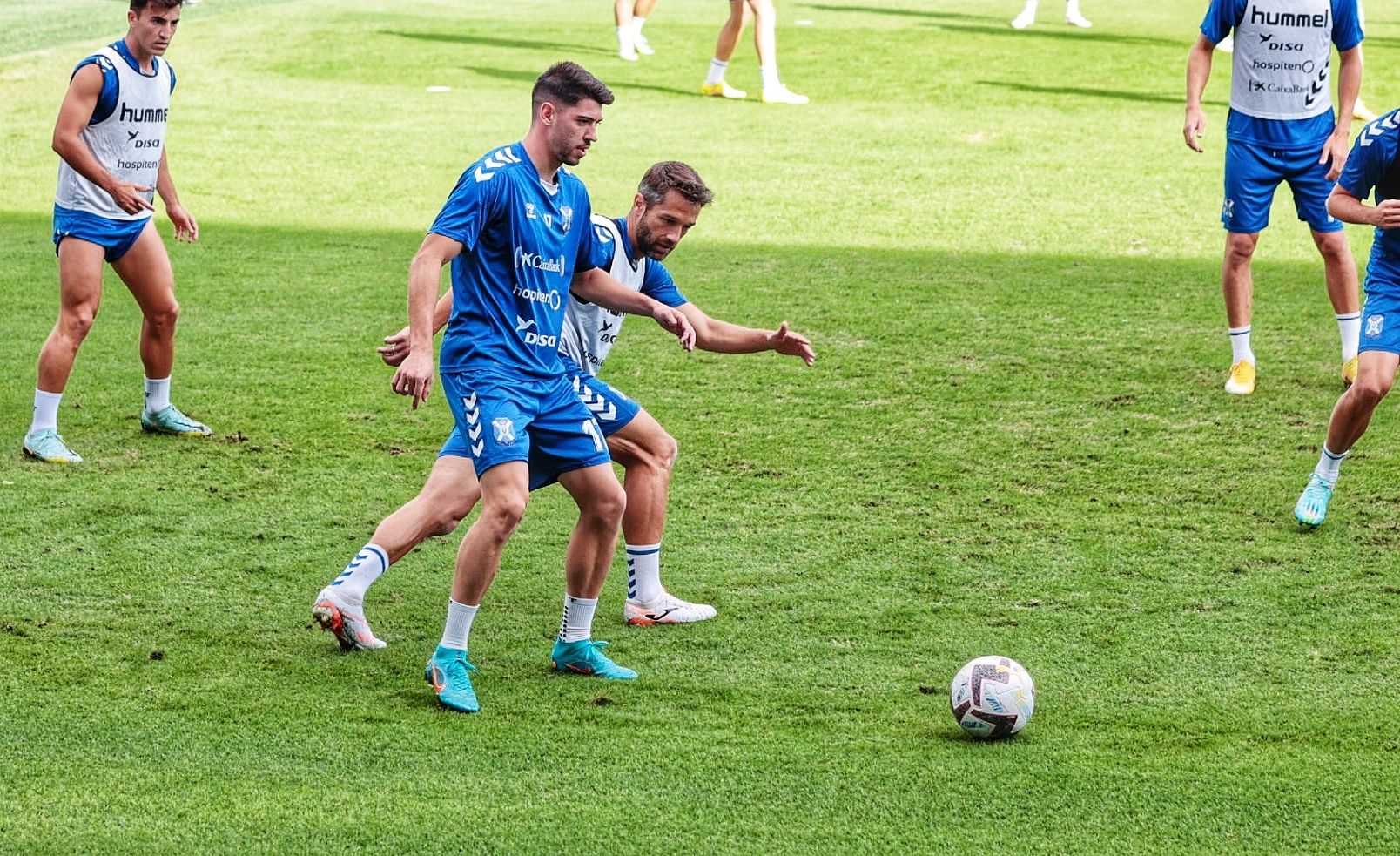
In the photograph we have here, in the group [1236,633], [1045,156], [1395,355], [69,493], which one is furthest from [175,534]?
[1045,156]

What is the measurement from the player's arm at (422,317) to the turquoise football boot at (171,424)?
3.49m

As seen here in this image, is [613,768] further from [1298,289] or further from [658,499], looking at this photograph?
[1298,289]

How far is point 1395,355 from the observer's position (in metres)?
6.50

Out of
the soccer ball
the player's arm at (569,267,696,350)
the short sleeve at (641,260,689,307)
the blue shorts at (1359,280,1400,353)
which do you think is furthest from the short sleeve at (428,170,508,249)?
the blue shorts at (1359,280,1400,353)

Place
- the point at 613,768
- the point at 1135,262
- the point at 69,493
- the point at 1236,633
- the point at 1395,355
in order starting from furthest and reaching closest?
1. the point at 1135,262
2. the point at 69,493
3. the point at 1395,355
4. the point at 1236,633
5. the point at 613,768

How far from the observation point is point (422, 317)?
4.79m

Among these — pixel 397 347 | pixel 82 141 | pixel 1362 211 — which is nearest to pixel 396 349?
pixel 397 347

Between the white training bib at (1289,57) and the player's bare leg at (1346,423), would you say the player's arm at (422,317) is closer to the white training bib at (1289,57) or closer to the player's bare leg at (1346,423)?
the player's bare leg at (1346,423)

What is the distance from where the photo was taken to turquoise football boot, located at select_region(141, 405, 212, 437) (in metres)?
7.95

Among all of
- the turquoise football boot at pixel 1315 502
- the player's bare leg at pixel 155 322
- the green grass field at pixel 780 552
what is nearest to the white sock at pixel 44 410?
the green grass field at pixel 780 552

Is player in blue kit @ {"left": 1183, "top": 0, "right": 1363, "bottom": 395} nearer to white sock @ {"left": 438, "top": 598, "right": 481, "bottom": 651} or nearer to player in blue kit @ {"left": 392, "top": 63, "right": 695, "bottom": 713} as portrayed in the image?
player in blue kit @ {"left": 392, "top": 63, "right": 695, "bottom": 713}

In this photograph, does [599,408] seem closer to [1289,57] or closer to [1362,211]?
[1362,211]

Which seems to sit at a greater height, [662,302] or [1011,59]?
[662,302]

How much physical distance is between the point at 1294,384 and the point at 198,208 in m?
8.66
